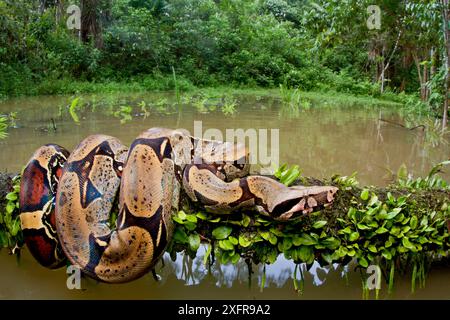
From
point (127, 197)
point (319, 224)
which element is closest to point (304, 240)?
point (319, 224)

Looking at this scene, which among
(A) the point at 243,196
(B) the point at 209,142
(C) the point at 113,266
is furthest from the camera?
(B) the point at 209,142

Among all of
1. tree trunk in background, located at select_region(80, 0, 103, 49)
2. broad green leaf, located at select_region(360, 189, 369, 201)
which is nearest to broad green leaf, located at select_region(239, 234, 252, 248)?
broad green leaf, located at select_region(360, 189, 369, 201)

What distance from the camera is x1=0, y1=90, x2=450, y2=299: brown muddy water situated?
375 centimetres

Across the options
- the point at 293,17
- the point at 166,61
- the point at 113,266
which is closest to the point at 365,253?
the point at 113,266

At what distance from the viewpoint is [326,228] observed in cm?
361

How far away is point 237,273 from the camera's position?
4.13m

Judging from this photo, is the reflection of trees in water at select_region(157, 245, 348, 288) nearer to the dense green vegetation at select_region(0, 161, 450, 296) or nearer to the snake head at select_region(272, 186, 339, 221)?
the dense green vegetation at select_region(0, 161, 450, 296)

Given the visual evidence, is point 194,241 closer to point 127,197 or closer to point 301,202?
point 127,197

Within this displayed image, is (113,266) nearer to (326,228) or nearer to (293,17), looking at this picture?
(326,228)

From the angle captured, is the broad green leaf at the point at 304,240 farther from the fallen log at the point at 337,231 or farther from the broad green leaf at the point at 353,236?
the broad green leaf at the point at 353,236

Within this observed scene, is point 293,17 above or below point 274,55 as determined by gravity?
above

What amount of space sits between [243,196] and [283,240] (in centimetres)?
52

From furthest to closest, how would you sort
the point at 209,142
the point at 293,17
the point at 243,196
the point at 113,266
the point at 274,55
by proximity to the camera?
1. the point at 293,17
2. the point at 274,55
3. the point at 209,142
4. the point at 243,196
5. the point at 113,266
